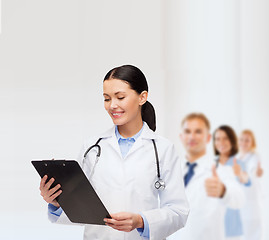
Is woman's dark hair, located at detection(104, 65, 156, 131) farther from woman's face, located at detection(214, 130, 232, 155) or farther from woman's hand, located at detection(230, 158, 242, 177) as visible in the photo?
woman's hand, located at detection(230, 158, 242, 177)

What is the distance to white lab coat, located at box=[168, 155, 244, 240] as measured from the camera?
115 inches

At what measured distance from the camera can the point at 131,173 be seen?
4.25ft

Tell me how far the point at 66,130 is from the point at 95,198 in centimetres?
172

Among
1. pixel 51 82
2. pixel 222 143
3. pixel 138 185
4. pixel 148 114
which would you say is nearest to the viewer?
pixel 138 185

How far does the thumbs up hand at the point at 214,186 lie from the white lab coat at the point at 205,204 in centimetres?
2

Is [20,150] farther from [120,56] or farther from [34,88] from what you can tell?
[120,56]

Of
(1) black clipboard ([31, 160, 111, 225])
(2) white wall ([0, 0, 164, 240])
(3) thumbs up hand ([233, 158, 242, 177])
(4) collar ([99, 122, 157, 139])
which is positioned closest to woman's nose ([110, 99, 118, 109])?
(4) collar ([99, 122, 157, 139])

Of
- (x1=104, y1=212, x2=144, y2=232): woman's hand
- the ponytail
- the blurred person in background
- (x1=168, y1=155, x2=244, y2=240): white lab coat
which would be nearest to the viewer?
(x1=104, y1=212, x2=144, y2=232): woman's hand

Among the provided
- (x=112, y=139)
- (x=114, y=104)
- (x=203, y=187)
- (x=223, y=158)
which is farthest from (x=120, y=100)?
(x=223, y=158)

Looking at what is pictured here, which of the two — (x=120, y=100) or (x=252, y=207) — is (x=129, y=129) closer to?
(x=120, y=100)

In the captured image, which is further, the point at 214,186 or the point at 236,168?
the point at 236,168

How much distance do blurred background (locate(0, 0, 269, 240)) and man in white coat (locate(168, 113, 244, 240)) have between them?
0.24 feet

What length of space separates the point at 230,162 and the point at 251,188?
24 centimetres

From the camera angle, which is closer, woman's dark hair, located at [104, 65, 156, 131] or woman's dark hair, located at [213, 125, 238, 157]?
woman's dark hair, located at [104, 65, 156, 131]
